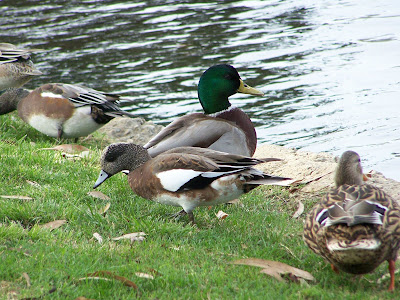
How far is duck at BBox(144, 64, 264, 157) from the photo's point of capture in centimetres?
549

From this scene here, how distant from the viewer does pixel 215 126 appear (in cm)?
570

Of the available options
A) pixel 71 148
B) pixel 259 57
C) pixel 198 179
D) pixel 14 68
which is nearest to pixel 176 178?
pixel 198 179

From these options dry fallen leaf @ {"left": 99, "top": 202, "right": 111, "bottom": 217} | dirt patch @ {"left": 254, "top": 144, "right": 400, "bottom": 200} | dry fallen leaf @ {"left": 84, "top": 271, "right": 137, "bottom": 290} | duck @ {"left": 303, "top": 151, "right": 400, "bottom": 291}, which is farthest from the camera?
dirt patch @ {"left": 254, "top": 144, "right": 400, "bottom": 200}

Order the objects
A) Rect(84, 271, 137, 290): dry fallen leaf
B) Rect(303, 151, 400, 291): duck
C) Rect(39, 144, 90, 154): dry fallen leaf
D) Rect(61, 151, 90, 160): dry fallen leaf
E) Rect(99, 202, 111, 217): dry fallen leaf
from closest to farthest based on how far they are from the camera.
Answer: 1. Rect(303, 151, 400, 291): duck
2. Rect(84, 271, 137, 290): dry fallen leaf
3. Rect(99, 202, 111, 217): dry fallen leaf
4. Rect(61, 151, 90, 160): dry fallen leaf
5. Rect(39, 144, 90, 154): dry fallen leaf

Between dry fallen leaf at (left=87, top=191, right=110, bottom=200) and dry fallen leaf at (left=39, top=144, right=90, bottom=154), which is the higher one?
dry fallen leaf at (left=87, top=191, right=110, bottom=200)

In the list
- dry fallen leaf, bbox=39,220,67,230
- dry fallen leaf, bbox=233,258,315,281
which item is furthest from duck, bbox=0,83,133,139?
dry fallen leaf, bbox=233,258,315,281

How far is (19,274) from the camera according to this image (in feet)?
11.1

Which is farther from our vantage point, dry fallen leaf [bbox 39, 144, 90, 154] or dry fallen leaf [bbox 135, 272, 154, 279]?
dry fallen leaf [bbox 39, 144, 90, 154]

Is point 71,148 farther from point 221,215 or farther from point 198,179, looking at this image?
point 198,179

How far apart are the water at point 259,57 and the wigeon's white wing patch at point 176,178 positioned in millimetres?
3236

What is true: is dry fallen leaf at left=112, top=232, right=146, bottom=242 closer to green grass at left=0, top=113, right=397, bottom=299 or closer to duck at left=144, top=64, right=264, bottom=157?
green grass at left=0, top=113, right=397, bottom=299

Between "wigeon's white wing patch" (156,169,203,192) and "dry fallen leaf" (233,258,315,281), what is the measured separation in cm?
80

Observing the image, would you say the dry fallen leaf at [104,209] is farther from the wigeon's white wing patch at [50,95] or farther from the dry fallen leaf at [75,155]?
the wigeon's white wing patch at [50,95]

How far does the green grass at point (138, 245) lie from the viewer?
336 centimetres
